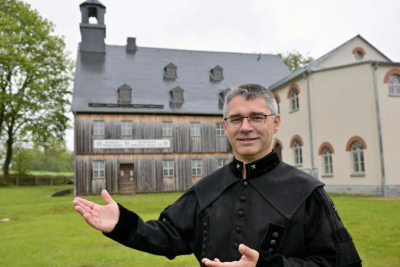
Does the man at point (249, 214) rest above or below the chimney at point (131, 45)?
below

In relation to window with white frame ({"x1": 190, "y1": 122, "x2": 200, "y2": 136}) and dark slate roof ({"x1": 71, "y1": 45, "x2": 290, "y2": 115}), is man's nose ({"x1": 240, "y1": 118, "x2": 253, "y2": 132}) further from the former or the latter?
window with white frame ({"x1": 190, "y1": 122, "x2": 200, "y2": 136})

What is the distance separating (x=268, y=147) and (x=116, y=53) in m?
29.8

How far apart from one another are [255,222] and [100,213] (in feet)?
3.57

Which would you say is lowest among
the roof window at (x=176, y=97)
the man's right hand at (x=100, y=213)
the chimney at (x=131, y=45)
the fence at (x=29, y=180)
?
the fence at (x=29, y=180)

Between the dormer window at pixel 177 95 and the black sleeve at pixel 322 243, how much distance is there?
25125 millimetres

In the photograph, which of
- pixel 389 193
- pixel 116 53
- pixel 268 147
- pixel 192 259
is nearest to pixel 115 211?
pixel 268 147

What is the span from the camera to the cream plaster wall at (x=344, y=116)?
17844 mm

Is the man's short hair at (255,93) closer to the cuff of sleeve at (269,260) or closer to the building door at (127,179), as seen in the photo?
the cuff of sleeve at (269,260)

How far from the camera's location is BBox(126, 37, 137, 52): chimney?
104 feet

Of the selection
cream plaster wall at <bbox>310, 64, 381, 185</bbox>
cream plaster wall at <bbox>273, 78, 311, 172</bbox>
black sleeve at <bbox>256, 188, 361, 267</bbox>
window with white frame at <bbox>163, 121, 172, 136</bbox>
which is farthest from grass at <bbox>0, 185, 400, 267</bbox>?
window with white frame at <bbox>163, 121, 172, 136</bbox>

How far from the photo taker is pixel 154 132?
84.3 feet

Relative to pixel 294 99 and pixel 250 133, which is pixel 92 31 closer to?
pixel 294 99

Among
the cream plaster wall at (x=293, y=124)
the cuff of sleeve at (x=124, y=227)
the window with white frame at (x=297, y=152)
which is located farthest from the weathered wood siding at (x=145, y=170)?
the cuff of sleeve at (x=124, y=227)

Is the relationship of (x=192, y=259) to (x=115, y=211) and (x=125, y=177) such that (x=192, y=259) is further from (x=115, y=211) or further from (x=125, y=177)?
(x=125, y=177)
